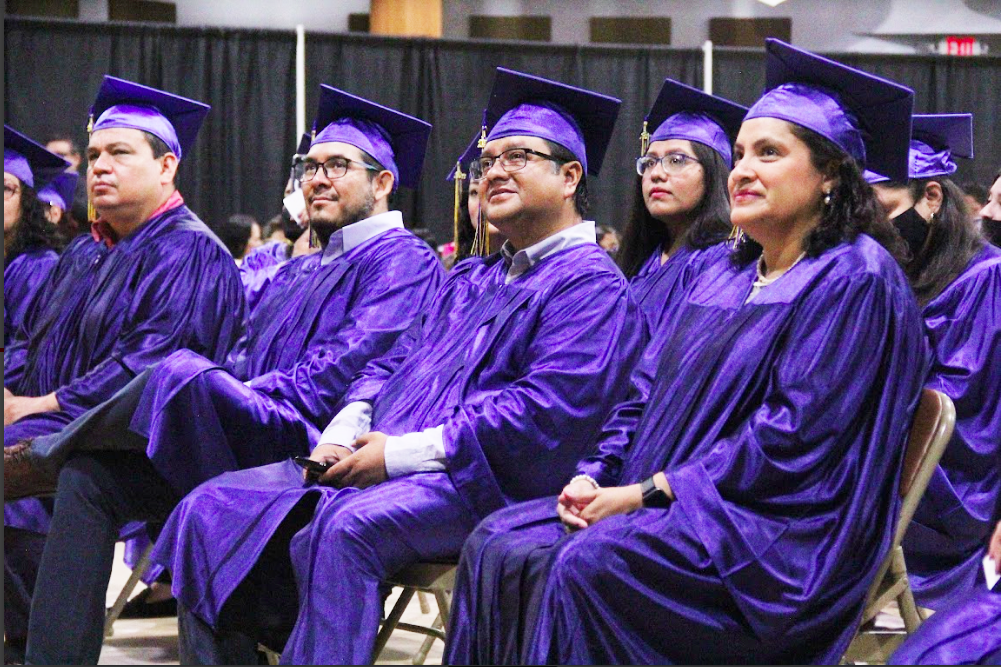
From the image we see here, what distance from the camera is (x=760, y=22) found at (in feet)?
35.2

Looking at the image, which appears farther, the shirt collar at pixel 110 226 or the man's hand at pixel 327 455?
the shirt collar at pixel 110 226

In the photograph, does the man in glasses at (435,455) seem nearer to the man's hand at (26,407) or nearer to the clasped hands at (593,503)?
the clasped hands at (593,503)

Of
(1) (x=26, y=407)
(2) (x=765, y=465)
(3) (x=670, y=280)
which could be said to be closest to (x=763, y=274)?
(2) (x=765, y=465)

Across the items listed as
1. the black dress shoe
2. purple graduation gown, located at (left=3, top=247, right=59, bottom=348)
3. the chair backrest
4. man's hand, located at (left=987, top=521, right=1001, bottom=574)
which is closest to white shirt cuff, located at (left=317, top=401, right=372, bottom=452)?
the chair backrest

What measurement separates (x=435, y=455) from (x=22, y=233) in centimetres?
267

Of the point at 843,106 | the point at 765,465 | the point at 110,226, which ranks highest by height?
the point at 843,106

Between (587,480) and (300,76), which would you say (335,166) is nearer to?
(587,480)

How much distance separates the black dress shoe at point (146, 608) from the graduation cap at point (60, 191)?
154 cm

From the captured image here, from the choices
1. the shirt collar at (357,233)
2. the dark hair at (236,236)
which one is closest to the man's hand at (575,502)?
the shirt collar at (357,233)

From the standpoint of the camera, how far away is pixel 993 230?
4309mm

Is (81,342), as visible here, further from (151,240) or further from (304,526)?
(304,526)

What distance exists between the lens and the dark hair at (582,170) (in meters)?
3.42

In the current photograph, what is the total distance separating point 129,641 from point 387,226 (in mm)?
1649

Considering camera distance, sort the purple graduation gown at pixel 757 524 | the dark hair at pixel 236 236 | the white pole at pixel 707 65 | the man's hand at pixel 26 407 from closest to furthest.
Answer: the purple graduation gown at pixel 757 524, the man's hand at pixel 26 407, the dark hair at pixel 236 236, the white pole at pixel 707 65
